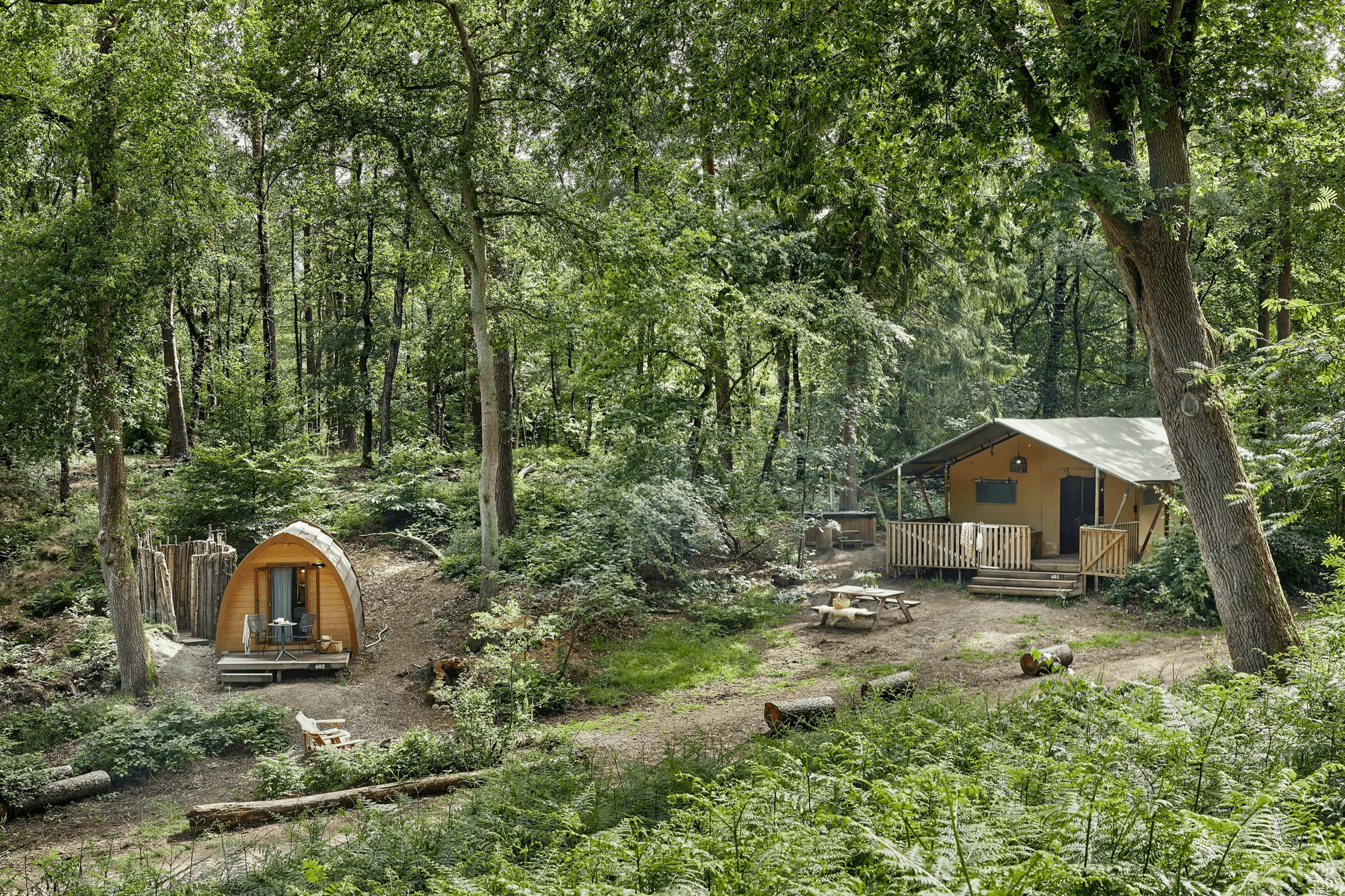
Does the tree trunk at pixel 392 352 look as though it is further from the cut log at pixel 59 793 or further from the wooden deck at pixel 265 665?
the cut log at pixel 59 793

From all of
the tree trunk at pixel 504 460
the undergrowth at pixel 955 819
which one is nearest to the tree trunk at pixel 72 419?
the undergrowth at pixel 955 819

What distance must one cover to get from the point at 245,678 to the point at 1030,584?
46.7 ft

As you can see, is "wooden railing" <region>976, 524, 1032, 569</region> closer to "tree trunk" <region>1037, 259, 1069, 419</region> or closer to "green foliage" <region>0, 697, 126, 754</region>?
"tree trunk" <region>1037, 259, 1069, 419</region>

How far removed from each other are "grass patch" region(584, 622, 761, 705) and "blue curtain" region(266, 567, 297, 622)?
15.8 ft

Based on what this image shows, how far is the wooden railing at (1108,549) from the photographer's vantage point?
1633cm

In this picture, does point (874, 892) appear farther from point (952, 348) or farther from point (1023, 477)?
point (952, 348)

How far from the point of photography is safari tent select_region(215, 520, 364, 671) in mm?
12820

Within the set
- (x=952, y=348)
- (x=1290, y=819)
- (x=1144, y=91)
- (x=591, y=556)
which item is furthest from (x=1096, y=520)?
(x=1290, y=819)

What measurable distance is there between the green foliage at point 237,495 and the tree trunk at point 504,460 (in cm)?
385

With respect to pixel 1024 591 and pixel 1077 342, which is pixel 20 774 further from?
pixel 1077 342

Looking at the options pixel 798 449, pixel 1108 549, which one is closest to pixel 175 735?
pixel 798 449

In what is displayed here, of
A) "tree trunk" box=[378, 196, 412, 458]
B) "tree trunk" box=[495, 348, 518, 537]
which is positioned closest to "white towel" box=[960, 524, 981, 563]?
"tree trunk" box=[495, 348, 518, 537]

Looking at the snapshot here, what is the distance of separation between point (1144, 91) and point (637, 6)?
498cm

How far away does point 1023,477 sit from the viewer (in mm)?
20266
